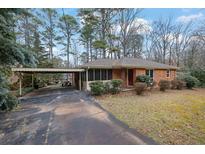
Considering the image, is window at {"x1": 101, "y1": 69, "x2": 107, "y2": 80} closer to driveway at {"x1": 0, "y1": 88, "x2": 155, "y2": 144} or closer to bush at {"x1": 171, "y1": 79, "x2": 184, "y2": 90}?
Result: bush at {"x1": 171, "y1": 79, "x2": 184, "y2": 90}

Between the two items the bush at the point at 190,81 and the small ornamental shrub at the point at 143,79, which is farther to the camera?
the bush at the point at 190,81

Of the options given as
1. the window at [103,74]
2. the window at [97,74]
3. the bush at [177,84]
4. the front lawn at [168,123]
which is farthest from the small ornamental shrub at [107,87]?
the bush at [177,84]

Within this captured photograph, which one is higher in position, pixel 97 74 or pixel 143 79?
pixel 97 74

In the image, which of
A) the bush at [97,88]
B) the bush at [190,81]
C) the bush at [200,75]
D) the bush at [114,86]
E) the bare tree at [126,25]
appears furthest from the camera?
the bare tree at [126,25]

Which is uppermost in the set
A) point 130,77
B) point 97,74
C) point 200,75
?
point 97,74

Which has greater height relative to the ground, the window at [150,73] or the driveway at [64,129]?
the window at [150,73]

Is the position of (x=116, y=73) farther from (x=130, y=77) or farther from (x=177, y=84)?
(x=177, y=84)

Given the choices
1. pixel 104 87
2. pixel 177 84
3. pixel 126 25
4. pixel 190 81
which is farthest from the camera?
pixel 126 25

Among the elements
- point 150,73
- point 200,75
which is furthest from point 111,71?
point 200,75

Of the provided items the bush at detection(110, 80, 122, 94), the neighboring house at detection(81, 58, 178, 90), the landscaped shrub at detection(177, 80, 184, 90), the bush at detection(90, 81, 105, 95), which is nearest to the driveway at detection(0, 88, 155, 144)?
the bush at detection(90, 81, 105, 95)

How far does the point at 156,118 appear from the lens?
666 cm

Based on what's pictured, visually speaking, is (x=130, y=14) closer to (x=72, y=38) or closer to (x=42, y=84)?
(x=72, y=38)

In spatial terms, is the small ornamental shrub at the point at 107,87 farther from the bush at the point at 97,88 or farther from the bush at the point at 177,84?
the bush at the point at 177,84
